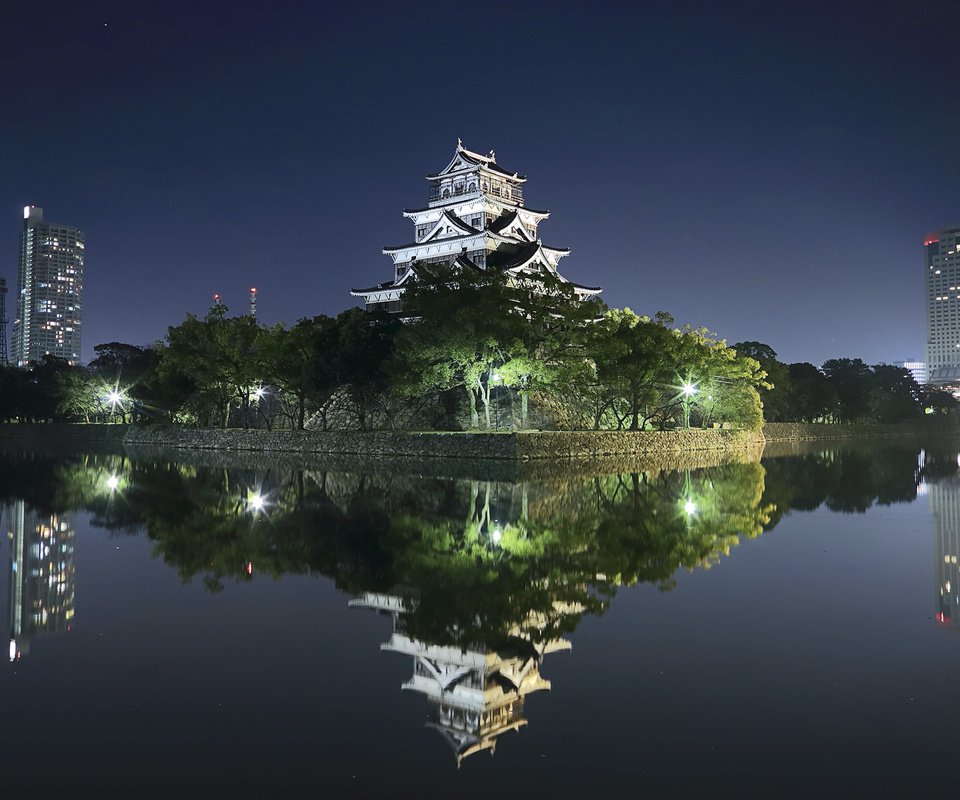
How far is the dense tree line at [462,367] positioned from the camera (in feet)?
130

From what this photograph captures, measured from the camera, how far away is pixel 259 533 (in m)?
14.3

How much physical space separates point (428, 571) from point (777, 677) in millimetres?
5184

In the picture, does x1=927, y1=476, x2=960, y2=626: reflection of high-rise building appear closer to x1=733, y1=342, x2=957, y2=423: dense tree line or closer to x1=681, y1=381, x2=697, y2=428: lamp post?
x1=681, y1=381, x2=697, y2=428: lamp post

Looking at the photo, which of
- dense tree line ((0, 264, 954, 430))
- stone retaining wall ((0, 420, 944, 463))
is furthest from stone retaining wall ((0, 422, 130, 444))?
dense tree line ((0, 264, 954, 430))

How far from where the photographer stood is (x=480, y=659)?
6961 mm

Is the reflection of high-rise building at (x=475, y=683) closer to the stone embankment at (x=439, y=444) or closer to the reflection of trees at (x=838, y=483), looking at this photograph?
the reflection of trees at (x=838, y=483)

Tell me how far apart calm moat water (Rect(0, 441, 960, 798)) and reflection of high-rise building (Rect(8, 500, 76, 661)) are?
0.20 ft

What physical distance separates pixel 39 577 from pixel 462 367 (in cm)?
3045

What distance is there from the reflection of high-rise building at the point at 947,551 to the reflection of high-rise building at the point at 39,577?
9.39 meters

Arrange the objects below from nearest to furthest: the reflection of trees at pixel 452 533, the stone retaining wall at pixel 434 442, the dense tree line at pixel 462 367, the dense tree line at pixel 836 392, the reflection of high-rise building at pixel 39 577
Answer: the reflection of high-rise building at pixel 39 577, the reflection of trees at pixel 452 533, the stone retaining wall at pixel 434 442, the dense tree line at pixel 462 367, the dense tree line at pixel 836 392

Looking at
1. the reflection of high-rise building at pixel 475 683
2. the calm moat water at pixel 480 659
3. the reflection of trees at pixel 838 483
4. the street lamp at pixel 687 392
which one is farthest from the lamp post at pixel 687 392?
the reflection of high-rise building at pixel 475 683

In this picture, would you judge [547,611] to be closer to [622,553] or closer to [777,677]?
[777,677]

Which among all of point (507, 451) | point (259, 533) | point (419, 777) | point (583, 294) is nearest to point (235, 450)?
point (507, 451)

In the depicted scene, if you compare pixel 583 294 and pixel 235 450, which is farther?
pixel 583 294
